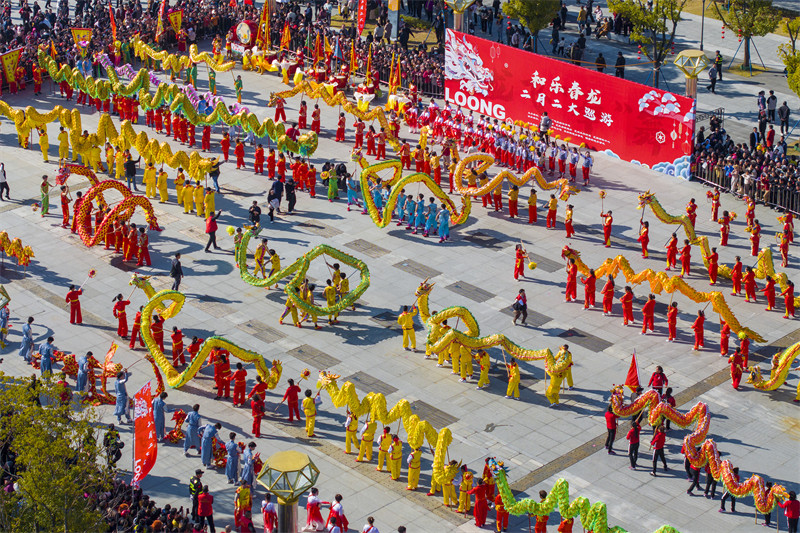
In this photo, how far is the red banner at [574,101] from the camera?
175ft

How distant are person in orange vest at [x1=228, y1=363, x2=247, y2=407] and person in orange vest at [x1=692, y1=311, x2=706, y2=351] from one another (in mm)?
13103

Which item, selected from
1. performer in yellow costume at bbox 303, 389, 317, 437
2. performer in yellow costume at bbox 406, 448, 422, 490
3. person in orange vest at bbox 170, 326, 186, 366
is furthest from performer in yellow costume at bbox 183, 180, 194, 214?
performer in yellow costume at bbox 406, 448, 422, 490

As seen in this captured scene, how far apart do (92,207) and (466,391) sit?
1680 cm

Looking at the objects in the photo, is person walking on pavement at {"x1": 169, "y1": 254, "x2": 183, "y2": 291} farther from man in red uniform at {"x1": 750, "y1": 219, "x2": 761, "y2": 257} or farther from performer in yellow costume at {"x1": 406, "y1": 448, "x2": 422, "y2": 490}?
man in red uniform at {"x1": 750, "y1": 219, "x2": 761, "y2": 257}

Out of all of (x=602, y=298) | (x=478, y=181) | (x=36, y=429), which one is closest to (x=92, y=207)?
(x=478, y=181)

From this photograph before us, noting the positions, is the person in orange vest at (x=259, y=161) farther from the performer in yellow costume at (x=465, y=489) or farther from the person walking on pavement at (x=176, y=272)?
the performer in yellow costume at (x=465, y=489)

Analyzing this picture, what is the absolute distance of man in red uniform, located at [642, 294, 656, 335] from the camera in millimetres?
40969

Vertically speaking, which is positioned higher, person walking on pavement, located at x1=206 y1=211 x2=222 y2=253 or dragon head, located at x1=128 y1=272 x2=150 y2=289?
person walking on pavement, located at x1=206 y1=211 x2=222 y2=253

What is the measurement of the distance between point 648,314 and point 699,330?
5.43 feet

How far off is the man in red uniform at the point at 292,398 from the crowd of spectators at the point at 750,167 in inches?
851

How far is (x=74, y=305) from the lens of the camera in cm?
4169

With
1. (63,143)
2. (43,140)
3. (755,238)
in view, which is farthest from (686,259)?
(43,140)

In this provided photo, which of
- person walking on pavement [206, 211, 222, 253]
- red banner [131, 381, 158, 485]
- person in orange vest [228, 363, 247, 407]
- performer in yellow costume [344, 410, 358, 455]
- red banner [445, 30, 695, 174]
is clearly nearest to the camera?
red banner [131, 381, 158, 485]

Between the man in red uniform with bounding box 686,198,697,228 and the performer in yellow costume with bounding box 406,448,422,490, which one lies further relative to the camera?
the man in red uniform with bounding box 686,198,697,228
